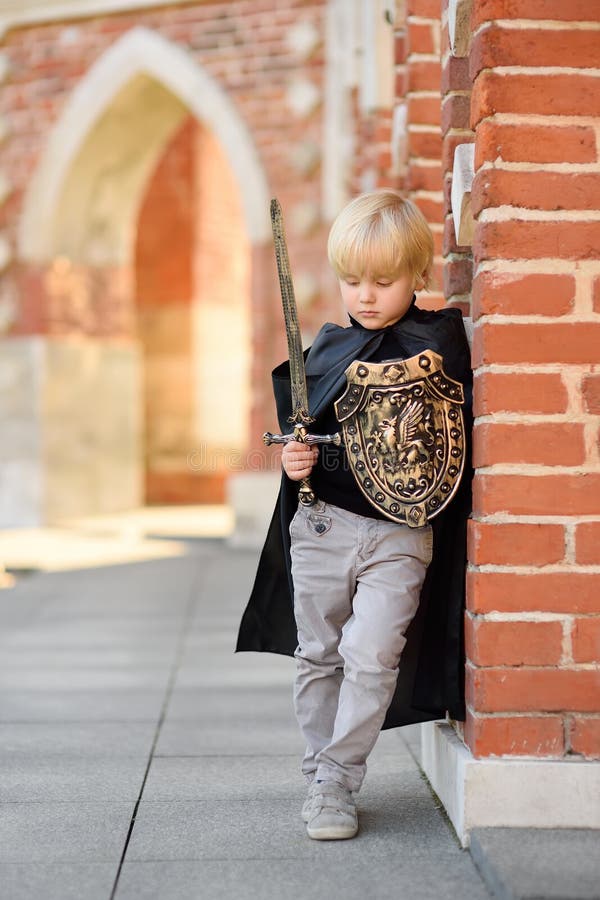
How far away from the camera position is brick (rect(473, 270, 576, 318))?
2.35 metres

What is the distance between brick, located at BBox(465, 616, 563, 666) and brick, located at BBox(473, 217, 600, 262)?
0.69m

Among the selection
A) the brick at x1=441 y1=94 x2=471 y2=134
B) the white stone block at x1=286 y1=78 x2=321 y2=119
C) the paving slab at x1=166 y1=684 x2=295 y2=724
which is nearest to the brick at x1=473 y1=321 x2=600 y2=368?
the brick at x1=441 y1=94 x2=471 y2=134

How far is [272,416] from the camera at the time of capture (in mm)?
9172

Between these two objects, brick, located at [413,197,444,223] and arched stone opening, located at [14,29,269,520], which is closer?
brick, located at [413,197,444,223]

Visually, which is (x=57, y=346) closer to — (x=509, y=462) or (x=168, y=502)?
(x=168, y=502)

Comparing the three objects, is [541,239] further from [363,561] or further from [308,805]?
[308,805]

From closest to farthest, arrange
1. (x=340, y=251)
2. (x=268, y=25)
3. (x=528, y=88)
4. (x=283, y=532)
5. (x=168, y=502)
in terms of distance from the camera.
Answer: (x=528, y=88), (x=340, y=251), (x=283, y=532), (x=268, y=25), (x=168, y=502)

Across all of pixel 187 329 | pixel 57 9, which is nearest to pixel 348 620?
pixel 57 9

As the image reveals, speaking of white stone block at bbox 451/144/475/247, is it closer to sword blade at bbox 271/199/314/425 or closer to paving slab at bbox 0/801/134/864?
sword blade at bbox 271/199/314/425

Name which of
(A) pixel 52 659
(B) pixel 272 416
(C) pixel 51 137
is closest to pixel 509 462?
(A) pixel 52 659

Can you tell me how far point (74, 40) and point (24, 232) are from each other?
156 cm

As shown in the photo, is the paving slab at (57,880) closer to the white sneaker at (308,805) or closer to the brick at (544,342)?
the white sneaker at (308,805)

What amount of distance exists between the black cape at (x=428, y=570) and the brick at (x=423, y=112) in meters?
1.09

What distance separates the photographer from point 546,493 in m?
2.36
